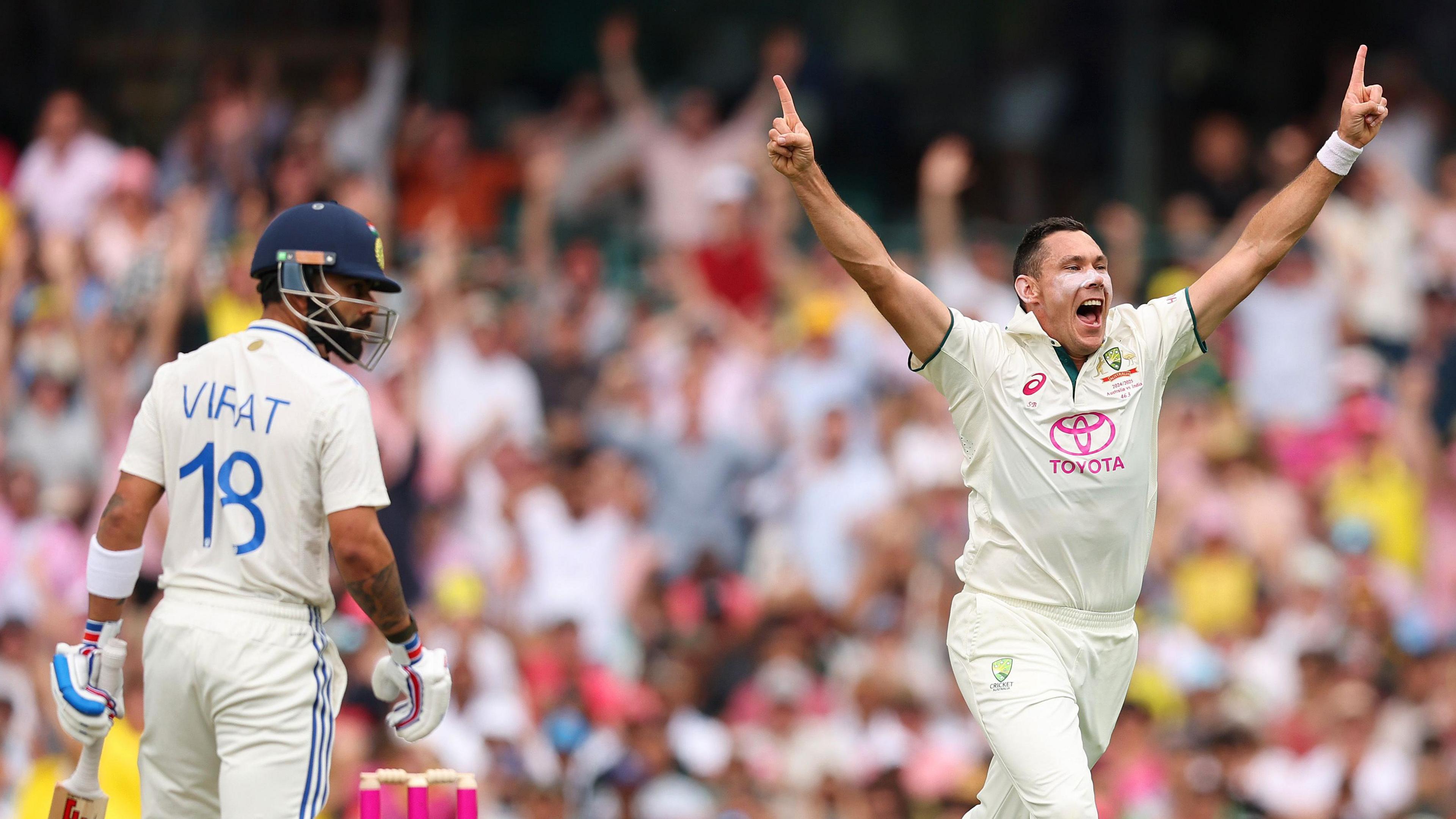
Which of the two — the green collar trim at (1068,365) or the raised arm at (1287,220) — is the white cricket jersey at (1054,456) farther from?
the raised arm at (1287,220)

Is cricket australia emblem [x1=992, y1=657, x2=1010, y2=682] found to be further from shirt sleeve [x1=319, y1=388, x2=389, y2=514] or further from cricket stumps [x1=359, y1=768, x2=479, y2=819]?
shirt sleeve [x1=319, y1=388, x2=389, y2=514]

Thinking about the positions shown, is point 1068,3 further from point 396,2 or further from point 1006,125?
point 396,2

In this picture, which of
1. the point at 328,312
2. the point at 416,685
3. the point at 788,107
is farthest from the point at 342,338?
the point at 788,107

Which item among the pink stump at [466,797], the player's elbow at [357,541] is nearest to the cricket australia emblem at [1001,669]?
the pink stump at [466,797]

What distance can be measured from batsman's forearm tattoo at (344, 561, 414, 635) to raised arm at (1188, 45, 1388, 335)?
10.2 feet

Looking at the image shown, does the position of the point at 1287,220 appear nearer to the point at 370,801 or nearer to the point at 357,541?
the point at 357,541

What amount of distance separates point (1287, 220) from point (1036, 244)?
0.96 metres

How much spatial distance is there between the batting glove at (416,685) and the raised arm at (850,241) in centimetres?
198

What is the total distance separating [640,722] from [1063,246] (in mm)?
5188

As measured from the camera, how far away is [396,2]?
16.9 meters

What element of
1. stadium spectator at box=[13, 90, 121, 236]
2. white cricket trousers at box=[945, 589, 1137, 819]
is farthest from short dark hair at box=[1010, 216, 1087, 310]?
stadium spectator at box=[13, 90, 121, 236]

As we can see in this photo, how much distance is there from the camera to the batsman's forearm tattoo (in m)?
6.21

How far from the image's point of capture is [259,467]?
621 centimetres

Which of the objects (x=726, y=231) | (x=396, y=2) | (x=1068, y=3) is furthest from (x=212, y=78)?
(x=1068, y=3)
